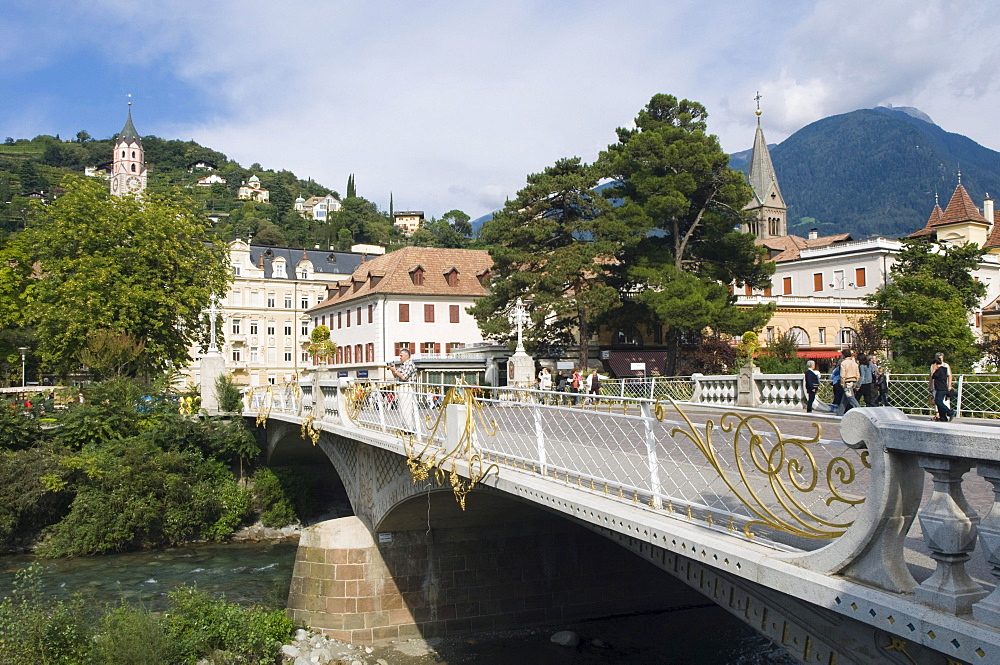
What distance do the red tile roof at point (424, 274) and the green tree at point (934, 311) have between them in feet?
82.3

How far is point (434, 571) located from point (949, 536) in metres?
12.9

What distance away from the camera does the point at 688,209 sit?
38156 millimetres

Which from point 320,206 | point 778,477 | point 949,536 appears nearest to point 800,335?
point 778,477

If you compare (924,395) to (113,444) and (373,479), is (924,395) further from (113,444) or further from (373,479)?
(113,444)

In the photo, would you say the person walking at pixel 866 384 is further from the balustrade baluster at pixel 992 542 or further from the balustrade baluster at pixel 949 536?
the balustrade baluster at pixel 992 542

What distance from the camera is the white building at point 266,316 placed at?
2660 inches

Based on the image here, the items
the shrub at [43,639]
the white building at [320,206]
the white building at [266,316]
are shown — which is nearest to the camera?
the shrub at [43,639]

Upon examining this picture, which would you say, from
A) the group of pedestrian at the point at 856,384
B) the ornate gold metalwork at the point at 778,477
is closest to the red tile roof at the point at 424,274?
the group of pedestrian at the point at 856,384

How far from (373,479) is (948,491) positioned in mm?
12438

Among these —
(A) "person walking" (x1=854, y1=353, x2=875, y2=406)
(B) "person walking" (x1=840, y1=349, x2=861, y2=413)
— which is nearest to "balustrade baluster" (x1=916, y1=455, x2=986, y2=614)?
(B) "person walking" (x1=840, y1=349, x2=861, y2=413)

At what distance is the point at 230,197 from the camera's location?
6417 inches

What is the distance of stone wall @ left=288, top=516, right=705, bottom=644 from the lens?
1505 centimetres

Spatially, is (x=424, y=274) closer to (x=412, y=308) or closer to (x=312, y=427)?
(x=412, y=308)

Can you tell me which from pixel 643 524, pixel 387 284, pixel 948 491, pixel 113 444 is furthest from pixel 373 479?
pixel 387 284
